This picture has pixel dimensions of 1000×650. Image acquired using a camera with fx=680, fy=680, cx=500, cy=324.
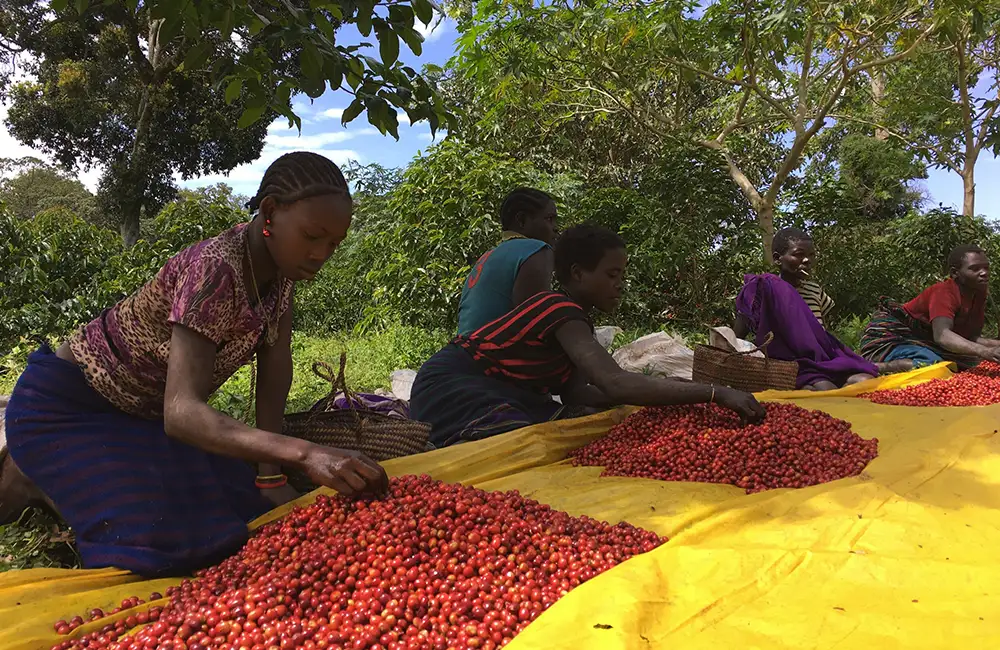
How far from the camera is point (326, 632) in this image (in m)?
1.42

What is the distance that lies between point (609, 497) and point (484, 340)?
1073 mm

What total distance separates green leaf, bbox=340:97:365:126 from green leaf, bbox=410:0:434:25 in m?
0.47

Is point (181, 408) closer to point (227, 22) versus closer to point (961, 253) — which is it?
point (227, 22)

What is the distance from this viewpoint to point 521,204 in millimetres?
3984

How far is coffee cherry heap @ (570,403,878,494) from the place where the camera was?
237 centimetres

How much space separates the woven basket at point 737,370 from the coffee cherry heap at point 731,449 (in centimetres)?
103

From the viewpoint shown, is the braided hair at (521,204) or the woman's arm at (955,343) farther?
the woman's arm at (955,343)

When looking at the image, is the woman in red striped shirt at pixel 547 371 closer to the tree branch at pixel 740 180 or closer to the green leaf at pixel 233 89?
the green leaf at pixel 233 89

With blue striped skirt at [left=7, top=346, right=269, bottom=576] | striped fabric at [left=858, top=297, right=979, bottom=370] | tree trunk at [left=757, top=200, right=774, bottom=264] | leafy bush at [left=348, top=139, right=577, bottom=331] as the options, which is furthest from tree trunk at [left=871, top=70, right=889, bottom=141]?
blue striped skirt at [left=7, top=346, right=269, bottom=576]

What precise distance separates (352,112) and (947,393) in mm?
3583

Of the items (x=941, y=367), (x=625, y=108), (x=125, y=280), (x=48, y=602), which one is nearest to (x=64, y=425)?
(x=48, y=602)

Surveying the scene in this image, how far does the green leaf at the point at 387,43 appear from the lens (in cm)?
247

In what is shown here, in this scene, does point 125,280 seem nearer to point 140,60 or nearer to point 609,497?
point 609,497

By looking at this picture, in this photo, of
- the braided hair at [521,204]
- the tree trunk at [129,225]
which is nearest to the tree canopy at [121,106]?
the tree trunk at [129,225]
